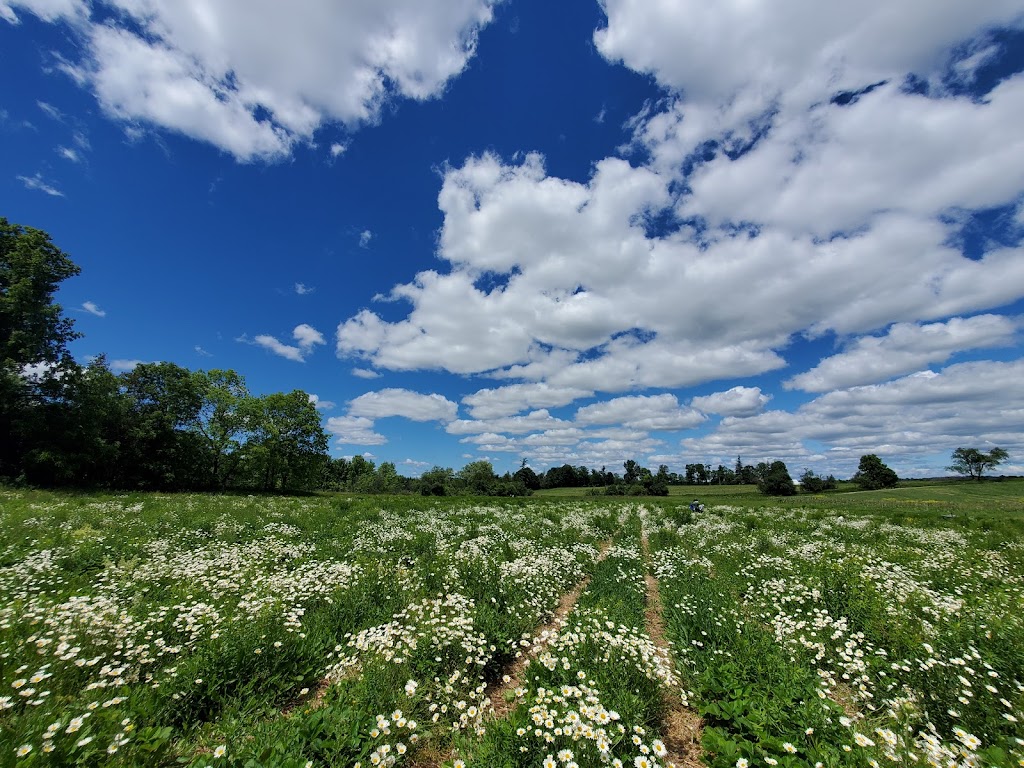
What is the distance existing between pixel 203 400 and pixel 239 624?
6674 centimetres

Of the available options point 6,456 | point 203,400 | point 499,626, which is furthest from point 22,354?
point 499,626

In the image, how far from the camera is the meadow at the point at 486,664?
4188 millimetres

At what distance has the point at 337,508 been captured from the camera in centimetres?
2520

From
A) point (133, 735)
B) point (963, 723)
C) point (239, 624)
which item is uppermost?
point (239, 624)

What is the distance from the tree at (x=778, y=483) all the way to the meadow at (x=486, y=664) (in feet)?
340

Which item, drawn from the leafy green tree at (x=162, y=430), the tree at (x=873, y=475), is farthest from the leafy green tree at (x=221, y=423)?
the tree at (x=873, y=475)

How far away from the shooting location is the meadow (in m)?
4.19

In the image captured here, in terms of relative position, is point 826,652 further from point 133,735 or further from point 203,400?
point 203,400

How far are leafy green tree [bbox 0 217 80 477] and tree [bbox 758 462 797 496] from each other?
12126cm

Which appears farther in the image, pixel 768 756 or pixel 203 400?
pixel 203 400

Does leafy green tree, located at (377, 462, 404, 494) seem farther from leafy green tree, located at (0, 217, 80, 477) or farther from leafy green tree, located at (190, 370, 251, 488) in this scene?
leafy green tree, located at (0, 217, 80, 477)

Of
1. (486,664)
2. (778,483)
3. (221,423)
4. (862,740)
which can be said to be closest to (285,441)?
(221,423)

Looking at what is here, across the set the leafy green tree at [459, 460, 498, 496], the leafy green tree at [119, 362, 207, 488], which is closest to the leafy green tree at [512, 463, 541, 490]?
the leafy green tree at [459, 460, 498, 496]

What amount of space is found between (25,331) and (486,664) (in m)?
48.5
